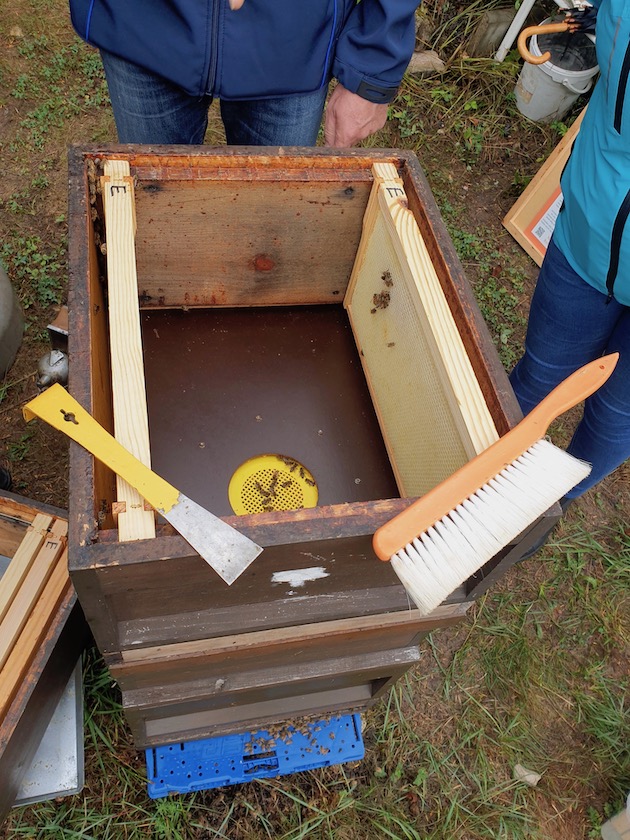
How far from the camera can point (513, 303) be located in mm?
3416

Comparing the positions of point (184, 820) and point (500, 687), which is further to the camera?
point (500, 687)

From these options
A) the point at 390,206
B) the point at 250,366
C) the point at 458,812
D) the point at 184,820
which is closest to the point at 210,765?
the point at 184,820

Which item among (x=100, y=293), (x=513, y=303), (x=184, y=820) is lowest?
(x=184, y=820)

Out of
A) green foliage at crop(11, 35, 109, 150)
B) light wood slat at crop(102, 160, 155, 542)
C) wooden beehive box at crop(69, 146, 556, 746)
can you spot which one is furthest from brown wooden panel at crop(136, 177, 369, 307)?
green foliage at crop(11, 35, 109, 150)

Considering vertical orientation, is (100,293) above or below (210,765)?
above

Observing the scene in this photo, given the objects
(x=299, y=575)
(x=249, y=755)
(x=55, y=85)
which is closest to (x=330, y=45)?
(x=299, y=575)

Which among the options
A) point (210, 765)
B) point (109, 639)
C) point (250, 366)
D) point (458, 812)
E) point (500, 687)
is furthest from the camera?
point (500, 687)

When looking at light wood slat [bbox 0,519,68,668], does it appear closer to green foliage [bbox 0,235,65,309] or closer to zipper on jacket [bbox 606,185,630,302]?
green foliage [bbox 0,235,65,309]

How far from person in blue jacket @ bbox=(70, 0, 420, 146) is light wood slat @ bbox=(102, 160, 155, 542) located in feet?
1.40

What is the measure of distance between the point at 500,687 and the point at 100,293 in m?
2.05

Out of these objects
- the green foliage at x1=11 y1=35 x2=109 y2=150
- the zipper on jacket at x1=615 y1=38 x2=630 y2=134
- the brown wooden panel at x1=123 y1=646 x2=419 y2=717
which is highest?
the zipper on jacket at x1=615 y1=38 x2=630 y2=134

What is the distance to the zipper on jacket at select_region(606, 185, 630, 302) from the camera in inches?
61.8

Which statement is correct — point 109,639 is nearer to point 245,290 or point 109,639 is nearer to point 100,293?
point 100,293

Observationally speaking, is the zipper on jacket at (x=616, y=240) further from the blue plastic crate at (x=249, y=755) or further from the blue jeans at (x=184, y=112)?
the blue plastic crate at (x=249, y=755)
